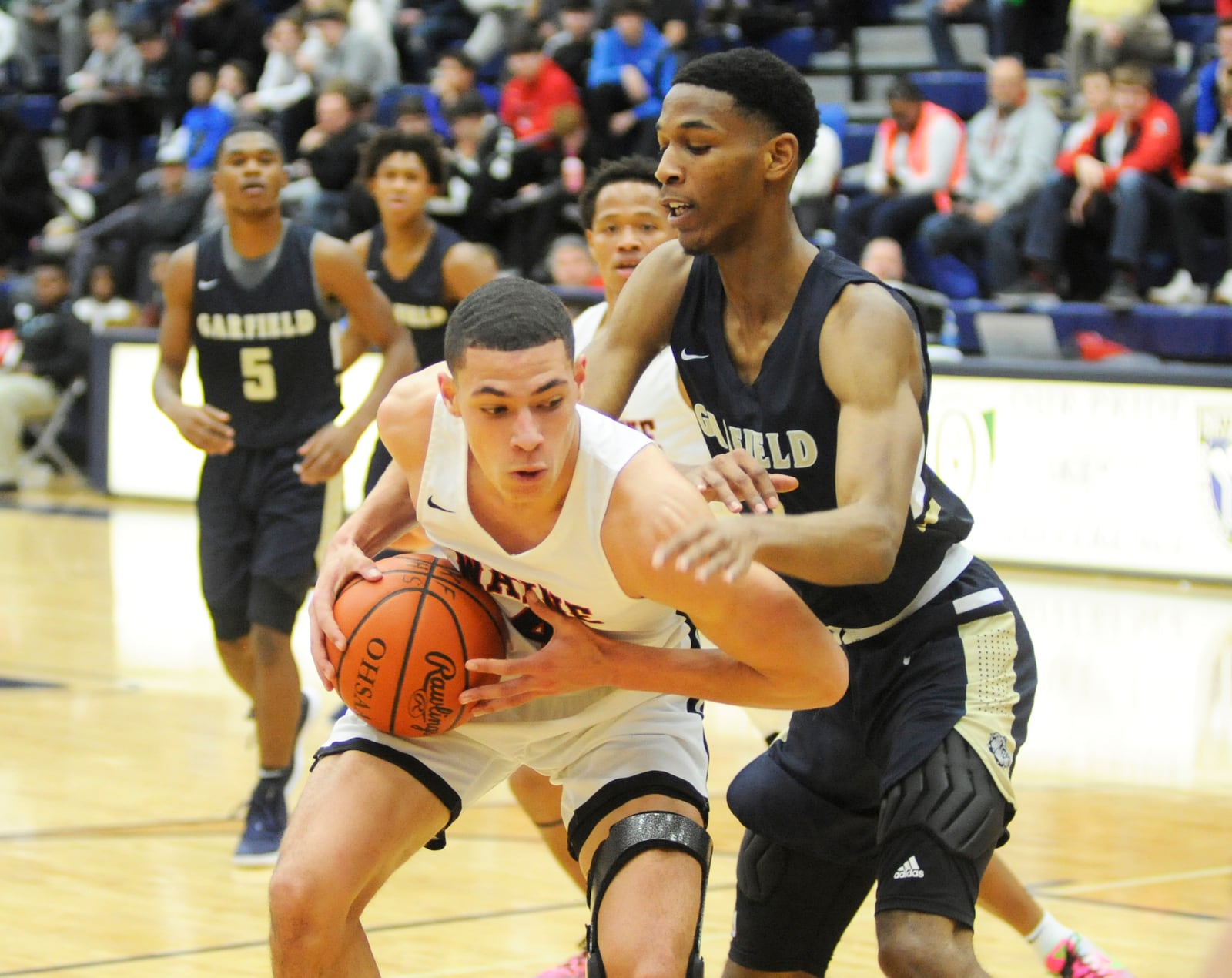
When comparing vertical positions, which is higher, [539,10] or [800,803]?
[800,803]

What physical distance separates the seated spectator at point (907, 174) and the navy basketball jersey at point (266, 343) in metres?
6.78

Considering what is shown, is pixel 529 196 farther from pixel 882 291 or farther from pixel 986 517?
pixel 882 291

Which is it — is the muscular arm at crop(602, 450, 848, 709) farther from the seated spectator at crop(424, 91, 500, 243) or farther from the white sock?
the seated spectator at crop(424, 91, 500, 243)

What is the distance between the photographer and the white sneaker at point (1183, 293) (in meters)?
11.4

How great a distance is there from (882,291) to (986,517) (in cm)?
777

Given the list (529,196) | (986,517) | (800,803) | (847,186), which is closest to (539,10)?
(529,196)

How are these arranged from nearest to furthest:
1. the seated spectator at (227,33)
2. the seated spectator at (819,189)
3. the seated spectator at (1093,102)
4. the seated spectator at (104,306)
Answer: the seated spectator at (1093,102)
the seated spectator at (819,189)
the seated spectator at (104,306)
the seated spectator at (227,33)

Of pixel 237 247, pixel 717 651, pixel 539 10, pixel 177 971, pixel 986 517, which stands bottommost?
pixel 986 517

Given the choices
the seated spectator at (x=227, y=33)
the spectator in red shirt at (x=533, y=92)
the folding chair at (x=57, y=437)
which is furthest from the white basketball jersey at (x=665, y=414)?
the seated spectator at (x=227, y=33)

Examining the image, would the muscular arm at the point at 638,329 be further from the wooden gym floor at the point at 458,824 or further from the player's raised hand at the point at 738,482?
the wooden gym floor at the point at 458,824

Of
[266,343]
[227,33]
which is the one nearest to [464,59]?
[227,33]

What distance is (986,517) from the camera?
1085cm

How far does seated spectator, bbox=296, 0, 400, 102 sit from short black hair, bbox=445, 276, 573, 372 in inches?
504

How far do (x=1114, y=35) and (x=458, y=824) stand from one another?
8.60m
